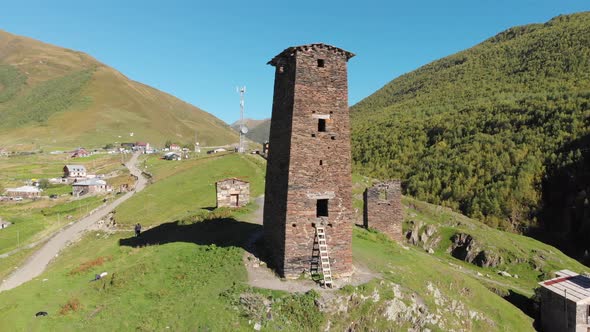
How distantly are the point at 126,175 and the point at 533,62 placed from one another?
89.7 meters

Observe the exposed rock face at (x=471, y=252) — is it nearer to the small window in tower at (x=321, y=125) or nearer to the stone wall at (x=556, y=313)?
the stone wall at (x=556, y=313)

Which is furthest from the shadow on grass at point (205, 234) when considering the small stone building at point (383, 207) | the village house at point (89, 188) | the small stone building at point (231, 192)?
the village house at point (89, 188)

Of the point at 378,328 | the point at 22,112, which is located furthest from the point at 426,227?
the point at 22,112

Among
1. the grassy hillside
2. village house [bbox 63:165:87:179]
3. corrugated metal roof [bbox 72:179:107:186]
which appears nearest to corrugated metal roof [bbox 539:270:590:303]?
the grassy hillside

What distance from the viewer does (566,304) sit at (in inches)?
810

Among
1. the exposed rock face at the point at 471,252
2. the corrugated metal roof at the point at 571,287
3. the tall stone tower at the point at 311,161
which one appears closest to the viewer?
the tall stone tower at the point at 311,161

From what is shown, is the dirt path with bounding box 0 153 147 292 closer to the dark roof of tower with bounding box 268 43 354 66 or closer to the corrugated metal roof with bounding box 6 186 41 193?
the dark roof of tower with bounding box 268 43 354 66

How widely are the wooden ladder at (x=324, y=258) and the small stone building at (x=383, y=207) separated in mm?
12690

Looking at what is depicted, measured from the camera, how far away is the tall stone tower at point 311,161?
17.4 metres

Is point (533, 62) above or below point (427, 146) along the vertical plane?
above

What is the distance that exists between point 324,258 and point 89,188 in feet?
215

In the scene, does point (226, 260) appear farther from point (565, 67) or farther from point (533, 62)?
point (533, 62)

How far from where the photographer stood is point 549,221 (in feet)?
144

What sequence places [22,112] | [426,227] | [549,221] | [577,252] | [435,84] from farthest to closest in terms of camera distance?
[22,112] < [435,84] < [549,221] < [577,252] < [426,227]
